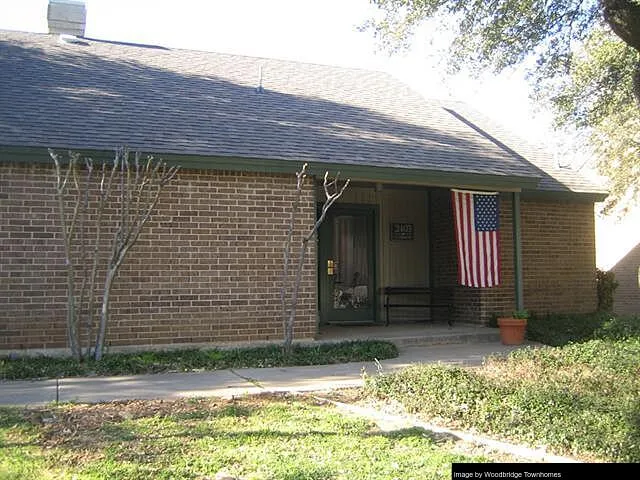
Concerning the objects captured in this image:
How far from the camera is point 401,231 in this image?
1390cm

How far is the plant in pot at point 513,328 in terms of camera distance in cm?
1073

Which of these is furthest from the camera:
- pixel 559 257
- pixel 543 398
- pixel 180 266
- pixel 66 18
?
pixel 66 18

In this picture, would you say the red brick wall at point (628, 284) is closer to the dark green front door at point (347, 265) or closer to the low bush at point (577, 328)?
the low bush at point (577, 328)

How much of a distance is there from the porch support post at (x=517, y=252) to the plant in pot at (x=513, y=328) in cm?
105

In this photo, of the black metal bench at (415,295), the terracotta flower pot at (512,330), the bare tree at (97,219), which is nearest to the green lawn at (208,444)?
the bare tree at (97,219)

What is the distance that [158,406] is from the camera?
629cm

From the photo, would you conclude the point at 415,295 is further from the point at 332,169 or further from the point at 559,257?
the point at 332,169

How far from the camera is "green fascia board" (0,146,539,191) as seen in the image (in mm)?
8837

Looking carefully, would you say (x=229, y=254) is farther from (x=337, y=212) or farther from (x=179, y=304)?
(x=337, y=212)

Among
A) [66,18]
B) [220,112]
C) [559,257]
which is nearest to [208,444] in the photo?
[220,112]

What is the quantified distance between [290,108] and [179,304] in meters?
4.56

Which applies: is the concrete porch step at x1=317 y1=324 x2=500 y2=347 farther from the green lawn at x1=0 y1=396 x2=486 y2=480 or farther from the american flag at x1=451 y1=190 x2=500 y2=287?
the green lawn at x1=0 y1=396 x2=486 y2=480

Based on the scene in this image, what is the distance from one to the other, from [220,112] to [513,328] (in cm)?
614

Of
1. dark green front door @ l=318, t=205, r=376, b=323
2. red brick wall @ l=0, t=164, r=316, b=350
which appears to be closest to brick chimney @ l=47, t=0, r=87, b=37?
red brick wall @ l=0, t=164, r=316, b=350
